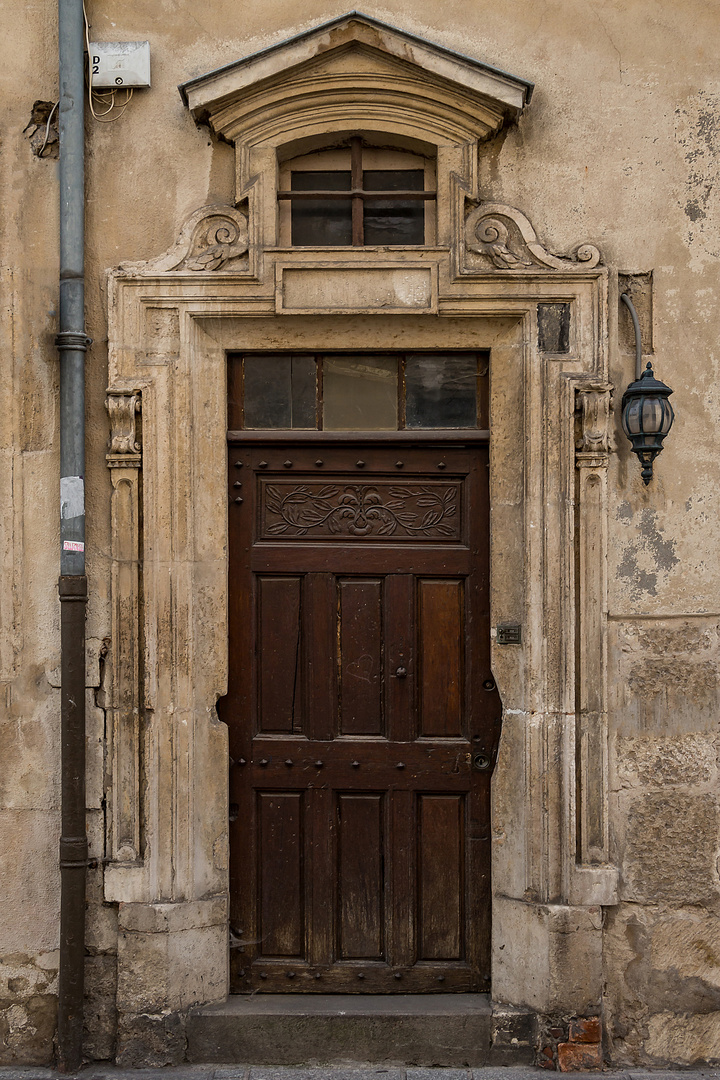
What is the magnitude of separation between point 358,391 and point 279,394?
37 centimetres

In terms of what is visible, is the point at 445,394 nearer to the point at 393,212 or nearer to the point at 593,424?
the point at 593,424

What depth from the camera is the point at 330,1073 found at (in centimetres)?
361

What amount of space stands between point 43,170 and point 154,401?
114cm

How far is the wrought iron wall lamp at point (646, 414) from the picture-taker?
3590 mm

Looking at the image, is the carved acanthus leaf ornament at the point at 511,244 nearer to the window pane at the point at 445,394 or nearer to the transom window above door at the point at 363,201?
the transom window above door at the point at 363,201

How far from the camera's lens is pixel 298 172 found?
12.8ft

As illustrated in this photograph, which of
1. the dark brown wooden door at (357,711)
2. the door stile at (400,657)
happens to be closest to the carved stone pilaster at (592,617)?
the dark brown wooden door at (357,711)

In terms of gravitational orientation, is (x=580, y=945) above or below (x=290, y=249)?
below

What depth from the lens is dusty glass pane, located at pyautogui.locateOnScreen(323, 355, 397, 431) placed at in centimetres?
394

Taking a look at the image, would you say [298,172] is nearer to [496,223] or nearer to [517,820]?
[496,223]

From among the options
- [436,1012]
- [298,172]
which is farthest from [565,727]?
[298,172]

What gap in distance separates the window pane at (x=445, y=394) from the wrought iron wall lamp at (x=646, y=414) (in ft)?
2.24

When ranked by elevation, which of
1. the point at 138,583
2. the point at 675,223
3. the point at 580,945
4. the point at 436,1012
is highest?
the point at 675,223

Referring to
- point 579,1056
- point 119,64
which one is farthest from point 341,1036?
point 119,64
